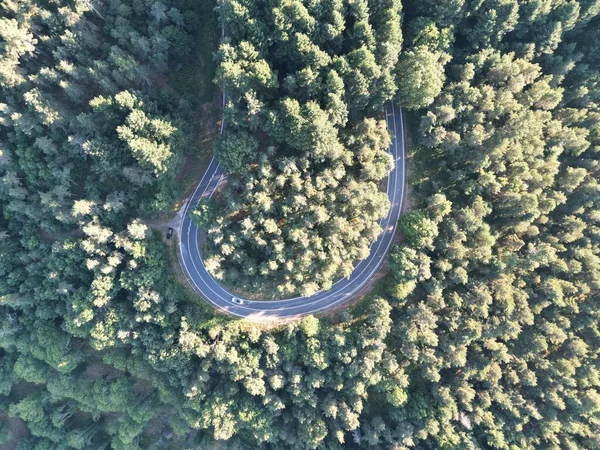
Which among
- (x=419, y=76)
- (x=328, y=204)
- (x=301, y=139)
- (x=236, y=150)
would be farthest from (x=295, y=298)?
(x=419, y=76)

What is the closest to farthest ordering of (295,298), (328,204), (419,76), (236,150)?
(419,76)
(236,150)
(328,204)
(295,298)

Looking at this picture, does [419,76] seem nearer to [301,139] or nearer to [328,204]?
[301,139]

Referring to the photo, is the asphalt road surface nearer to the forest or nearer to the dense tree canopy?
the forest

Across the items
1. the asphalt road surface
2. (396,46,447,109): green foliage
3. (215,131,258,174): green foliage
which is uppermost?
(396,46,447,109): green foliage

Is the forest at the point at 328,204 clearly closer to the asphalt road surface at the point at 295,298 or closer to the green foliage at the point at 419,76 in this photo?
the green foliage at the point at 419,76

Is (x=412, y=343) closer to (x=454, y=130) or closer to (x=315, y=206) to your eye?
(x=315, y=206)

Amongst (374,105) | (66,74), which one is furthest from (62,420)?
(374,105)

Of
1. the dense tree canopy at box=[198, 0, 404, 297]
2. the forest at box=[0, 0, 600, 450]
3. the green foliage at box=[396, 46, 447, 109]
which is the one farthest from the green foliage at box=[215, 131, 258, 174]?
the green foliage at box=[396, 46, 447, 109]

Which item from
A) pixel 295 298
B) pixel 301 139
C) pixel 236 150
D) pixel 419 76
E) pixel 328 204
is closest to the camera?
pixel 419 76
